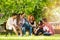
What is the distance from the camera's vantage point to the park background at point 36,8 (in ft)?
6.50

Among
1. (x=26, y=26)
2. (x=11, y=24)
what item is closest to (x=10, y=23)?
(x=11, y=24)

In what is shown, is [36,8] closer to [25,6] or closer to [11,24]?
[25,6]

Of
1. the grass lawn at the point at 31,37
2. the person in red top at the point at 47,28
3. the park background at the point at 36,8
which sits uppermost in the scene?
the park background at the point at 36,8

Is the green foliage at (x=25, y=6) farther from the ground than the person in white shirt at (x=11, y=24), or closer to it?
farther from the ground

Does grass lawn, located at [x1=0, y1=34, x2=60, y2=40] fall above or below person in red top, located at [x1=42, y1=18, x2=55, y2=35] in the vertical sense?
below

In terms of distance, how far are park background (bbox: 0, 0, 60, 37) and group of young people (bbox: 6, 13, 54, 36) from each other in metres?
0.05

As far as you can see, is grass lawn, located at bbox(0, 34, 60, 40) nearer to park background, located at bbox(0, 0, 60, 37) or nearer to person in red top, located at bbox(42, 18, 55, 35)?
person in red top, located at bbox(42, 18, 55, 35)

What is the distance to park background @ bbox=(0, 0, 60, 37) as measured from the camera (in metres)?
1.98

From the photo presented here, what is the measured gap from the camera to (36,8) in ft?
6.52

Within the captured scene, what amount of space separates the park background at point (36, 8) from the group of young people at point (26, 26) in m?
0.05

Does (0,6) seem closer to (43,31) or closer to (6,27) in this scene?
(6,27)

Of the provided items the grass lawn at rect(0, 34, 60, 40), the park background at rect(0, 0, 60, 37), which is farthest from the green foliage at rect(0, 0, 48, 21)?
the grass lawn at rect(0, 34, 60, 40)

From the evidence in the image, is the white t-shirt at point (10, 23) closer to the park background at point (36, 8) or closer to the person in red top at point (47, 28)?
the park background at point (36, 8)

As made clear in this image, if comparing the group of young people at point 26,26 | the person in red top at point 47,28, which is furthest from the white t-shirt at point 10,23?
the person in red top at point 47,28
